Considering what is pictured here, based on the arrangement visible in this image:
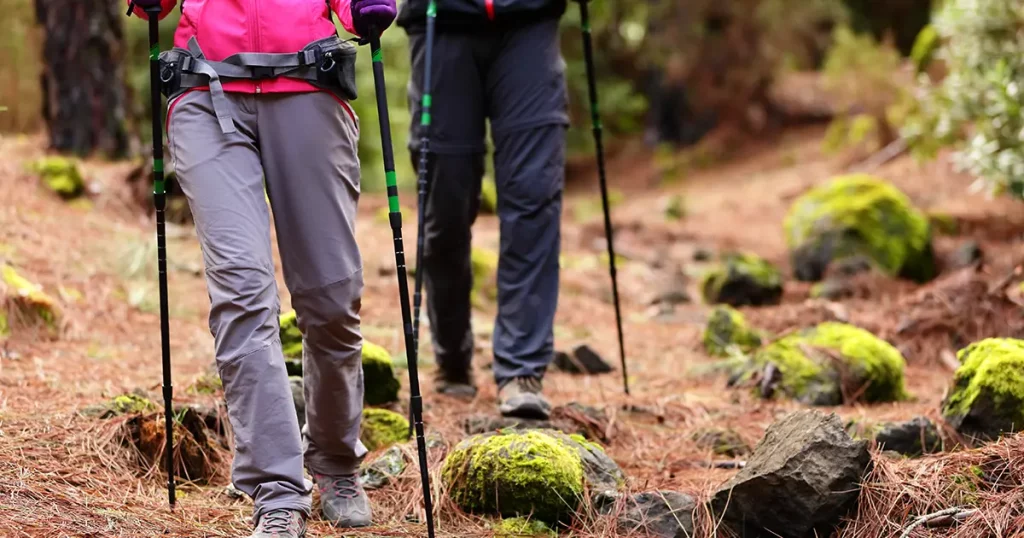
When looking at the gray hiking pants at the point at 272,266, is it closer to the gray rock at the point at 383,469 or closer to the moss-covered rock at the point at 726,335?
the gray rock at the point at 383,469

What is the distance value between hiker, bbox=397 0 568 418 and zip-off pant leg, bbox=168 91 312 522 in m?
1.64

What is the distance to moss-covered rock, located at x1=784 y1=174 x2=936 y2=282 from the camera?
331 inches

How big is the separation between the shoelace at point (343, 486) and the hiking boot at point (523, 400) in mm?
1075

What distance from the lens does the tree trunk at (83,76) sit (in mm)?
7965

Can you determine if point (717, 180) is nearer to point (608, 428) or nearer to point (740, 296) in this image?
point (740, 296)

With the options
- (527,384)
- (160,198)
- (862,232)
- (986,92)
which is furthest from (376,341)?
(986,92)

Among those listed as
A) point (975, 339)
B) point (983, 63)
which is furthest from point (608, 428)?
point (983, 63)

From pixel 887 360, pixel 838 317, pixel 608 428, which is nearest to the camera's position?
pixel 608 428

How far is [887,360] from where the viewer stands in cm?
508

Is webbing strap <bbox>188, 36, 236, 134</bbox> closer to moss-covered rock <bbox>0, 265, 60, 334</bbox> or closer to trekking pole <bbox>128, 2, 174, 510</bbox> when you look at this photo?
trekking pole <bbox>128, 2, 174, 510</bbox>

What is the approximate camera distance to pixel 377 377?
4477mm

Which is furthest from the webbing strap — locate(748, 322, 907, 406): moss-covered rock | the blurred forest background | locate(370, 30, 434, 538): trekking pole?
the blurred forest background

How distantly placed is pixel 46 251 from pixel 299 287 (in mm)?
3593

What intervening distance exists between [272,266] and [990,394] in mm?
2543
